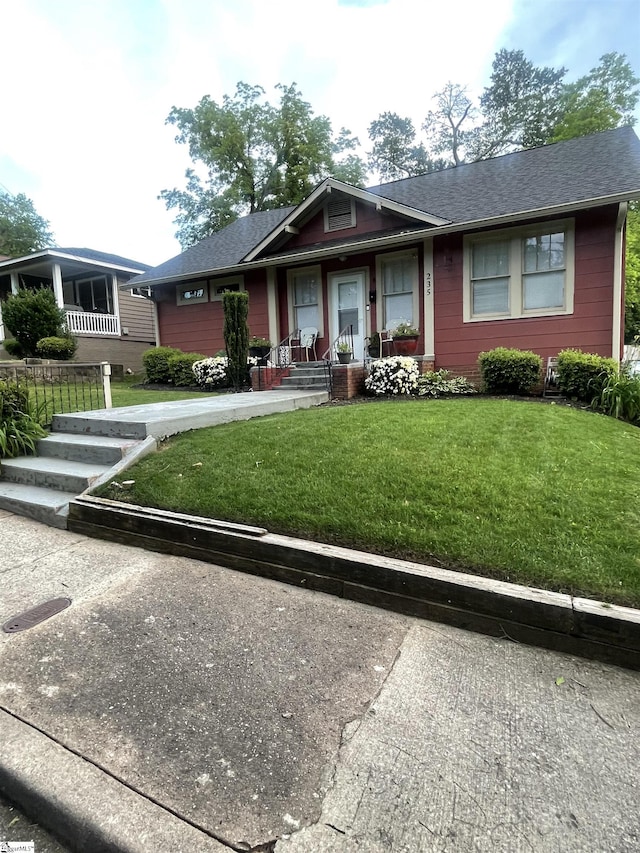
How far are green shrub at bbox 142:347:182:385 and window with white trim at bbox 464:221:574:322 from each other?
755 centimetres

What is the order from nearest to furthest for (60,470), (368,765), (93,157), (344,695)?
(368,765)
(344,695)
(60,470)
(93,157)

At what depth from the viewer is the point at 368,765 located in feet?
5.65

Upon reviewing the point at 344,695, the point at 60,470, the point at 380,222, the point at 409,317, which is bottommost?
the point at 344,695

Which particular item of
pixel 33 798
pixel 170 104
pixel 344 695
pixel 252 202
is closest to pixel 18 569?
pixel 33 798

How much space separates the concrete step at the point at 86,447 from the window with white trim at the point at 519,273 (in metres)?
7.50

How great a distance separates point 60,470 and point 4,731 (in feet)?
11.1

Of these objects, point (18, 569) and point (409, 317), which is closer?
point (18, 569)

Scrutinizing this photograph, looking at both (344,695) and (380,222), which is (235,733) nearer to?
(344,695)

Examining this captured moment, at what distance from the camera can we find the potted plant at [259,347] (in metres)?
11.4

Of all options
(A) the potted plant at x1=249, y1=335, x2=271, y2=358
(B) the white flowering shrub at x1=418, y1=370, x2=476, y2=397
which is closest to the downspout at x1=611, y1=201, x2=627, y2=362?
(B) the white flowering shrub at x1=418, y1=370, x2=476, y2=397

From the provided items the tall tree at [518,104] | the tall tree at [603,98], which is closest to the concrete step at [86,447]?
the tall tree at [603,98]

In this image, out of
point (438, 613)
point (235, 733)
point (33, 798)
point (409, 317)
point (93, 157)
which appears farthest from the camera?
point (93, 157)

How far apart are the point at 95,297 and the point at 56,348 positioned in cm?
844

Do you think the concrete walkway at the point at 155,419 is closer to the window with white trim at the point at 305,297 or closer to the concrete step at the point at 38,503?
the concrete step at the point at 38,503
